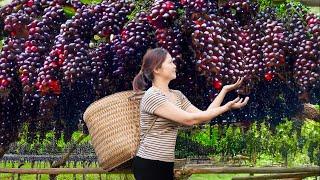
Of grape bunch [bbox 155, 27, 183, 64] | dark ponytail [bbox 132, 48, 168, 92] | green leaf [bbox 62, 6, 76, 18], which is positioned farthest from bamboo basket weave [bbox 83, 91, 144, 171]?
green leaf [bbox 62, 6, 76, 18]

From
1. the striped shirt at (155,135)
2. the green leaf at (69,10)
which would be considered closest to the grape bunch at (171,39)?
the striped shirt at (155,135)

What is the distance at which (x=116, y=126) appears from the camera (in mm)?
1466

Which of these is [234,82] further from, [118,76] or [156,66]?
→ [118,76]

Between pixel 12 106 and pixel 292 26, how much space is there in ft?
2.56

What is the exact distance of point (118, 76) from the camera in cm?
149

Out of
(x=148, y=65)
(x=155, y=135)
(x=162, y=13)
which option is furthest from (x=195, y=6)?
(x=155, y=135)

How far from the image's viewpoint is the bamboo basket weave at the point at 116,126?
4.78 ft

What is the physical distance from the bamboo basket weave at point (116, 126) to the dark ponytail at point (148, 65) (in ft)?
0.08

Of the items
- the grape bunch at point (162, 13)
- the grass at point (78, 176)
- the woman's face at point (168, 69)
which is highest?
the grape bunch at point (162, 13)

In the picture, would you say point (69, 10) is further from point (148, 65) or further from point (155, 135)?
point (155, 135)

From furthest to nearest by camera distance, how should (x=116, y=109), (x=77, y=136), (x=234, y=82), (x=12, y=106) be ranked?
(x=77, y=136) → (x=12, y=106) → (x=116, y=109) → (x=234, y=82)

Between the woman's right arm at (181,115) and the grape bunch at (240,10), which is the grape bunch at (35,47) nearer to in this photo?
the woman's right arm at (181,115)

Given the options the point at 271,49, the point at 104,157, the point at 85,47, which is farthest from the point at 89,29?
the point at 271,49

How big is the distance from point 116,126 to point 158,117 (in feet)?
0.36
